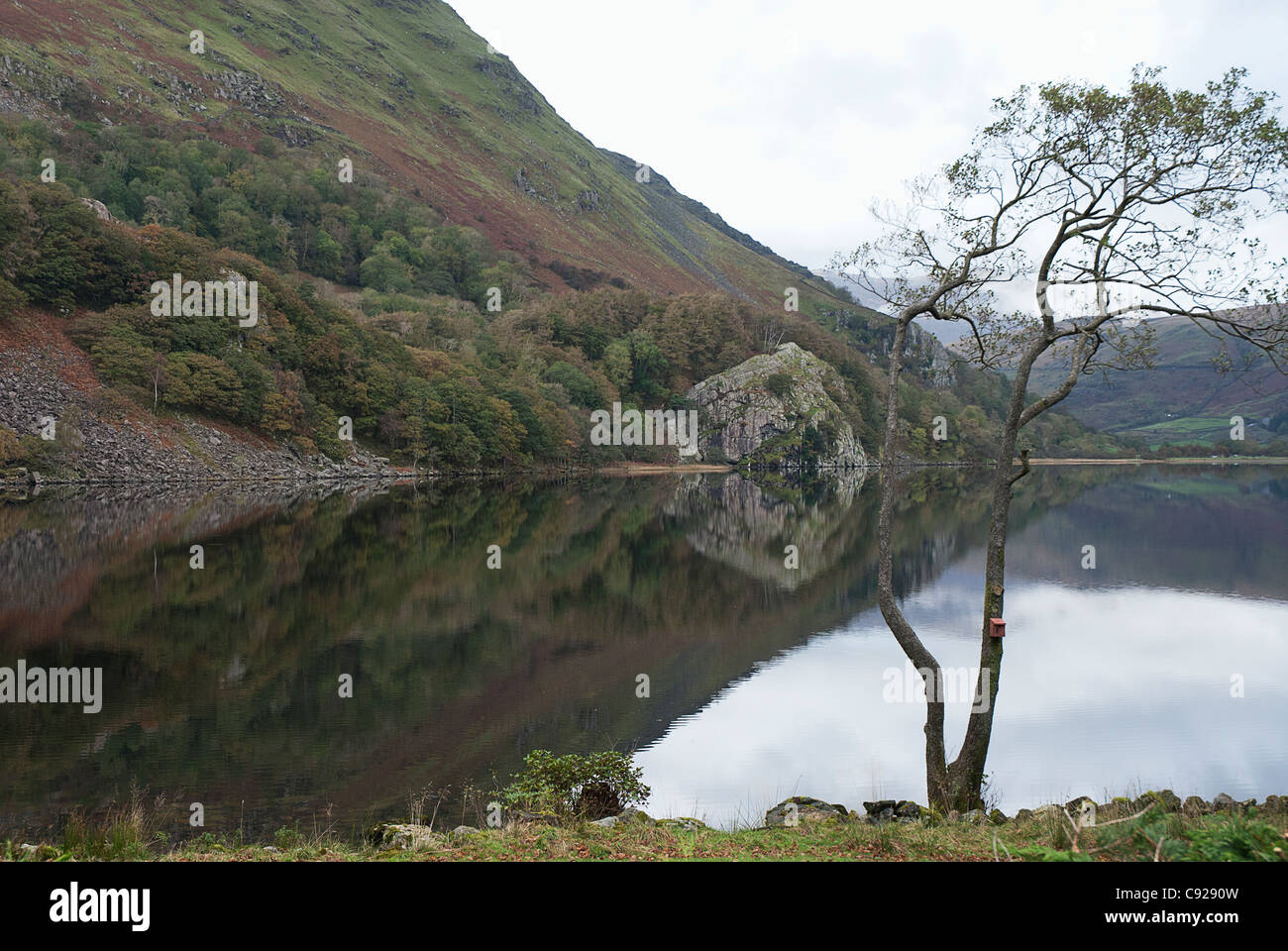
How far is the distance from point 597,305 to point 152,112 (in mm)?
86693

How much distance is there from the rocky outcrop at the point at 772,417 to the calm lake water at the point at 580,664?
3772 inches

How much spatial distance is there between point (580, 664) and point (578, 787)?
27.6 feet

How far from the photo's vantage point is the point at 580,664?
1981 centimetres

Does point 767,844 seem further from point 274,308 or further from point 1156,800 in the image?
point 274,308

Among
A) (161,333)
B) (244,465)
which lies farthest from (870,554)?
(161,333)

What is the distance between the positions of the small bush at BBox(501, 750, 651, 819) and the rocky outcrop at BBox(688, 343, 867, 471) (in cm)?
12668

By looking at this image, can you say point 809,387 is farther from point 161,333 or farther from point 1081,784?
point 1081,784

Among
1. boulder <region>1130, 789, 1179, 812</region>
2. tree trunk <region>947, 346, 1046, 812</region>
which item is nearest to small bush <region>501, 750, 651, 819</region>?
tree trunk <region>947, 346, 1046, 812</region>

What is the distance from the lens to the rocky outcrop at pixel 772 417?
137 meters

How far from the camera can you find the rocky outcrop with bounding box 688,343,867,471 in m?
137

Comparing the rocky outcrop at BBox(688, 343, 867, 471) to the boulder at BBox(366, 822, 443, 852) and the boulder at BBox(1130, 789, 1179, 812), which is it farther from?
the boulder at BBox(366, 822, 443, 852)

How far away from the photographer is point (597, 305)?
147 metres

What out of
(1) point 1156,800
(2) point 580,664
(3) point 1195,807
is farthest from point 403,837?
(2) point 580,664

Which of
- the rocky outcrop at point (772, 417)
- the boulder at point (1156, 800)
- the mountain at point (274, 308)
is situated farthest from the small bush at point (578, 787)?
the rocky outcrop at point (772, 417)
